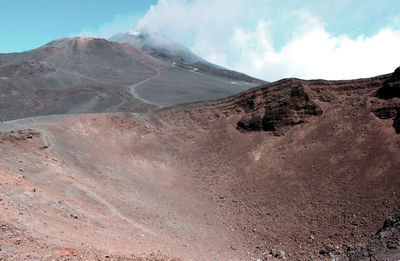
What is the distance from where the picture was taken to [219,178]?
51.9 feet

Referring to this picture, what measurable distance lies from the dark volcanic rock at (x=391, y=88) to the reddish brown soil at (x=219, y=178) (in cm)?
10

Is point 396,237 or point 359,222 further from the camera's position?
point 359,222

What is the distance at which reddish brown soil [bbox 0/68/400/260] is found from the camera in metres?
8.58

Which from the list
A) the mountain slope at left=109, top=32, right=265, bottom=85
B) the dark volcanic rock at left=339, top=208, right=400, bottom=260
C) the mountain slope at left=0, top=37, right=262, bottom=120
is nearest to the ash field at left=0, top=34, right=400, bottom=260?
the dark volcanic rock at left=339, top=208, right=400, bottom=260

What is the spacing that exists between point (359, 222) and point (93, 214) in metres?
8.45

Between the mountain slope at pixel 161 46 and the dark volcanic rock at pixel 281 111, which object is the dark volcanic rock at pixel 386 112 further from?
the mountain slope at pixel 161 46

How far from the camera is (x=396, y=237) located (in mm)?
7473

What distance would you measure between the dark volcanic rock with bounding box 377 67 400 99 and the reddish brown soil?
100 mm

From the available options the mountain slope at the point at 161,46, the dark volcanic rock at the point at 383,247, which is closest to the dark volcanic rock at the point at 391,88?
the dark volcanic rock at the point at 383,247

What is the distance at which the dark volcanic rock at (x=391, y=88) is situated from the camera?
14.2m

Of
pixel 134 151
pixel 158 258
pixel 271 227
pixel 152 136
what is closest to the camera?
pixel 158 258

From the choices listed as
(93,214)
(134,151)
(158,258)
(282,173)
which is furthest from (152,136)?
(158,258)

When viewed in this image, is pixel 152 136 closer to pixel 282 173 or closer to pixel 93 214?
pixel 282 173

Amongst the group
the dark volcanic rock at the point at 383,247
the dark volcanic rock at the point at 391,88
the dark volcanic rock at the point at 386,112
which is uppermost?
the dark volcanic rock at the point at 391,88
